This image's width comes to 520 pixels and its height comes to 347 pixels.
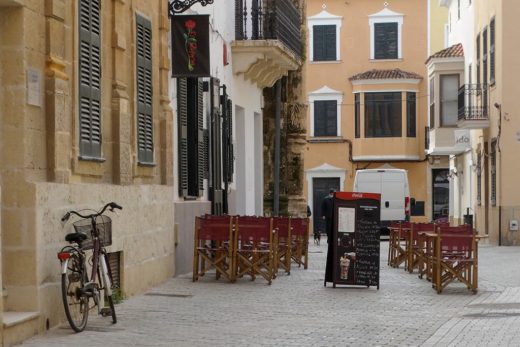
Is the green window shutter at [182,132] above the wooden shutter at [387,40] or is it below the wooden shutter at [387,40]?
below

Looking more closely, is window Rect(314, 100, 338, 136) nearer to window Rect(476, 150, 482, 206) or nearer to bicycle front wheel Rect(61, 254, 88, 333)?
window Rect(476, 150, 482, 206)

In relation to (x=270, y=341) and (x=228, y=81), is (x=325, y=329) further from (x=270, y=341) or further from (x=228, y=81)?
(x=228, y=81)

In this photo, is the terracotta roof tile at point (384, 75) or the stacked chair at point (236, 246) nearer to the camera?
the stacked chair at point (236, 246)

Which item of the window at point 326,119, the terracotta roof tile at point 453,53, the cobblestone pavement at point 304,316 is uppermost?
the terracotta roof tile at point 453,53

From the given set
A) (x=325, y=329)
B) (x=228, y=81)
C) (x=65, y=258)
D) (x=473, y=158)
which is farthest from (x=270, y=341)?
(x=473, y=158)

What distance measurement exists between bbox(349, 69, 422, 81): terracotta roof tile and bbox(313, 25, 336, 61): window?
1.62 m

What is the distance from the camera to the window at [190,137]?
20047 millimetres

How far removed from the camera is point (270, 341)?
11.8 metres

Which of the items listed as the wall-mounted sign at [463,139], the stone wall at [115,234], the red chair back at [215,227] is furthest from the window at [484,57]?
the stone wall at [115,234]

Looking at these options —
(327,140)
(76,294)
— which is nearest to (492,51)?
(327,140)

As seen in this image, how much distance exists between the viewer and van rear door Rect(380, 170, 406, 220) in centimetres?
4466

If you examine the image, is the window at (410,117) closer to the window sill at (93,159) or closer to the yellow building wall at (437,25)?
the yellow building wall at (437,25)

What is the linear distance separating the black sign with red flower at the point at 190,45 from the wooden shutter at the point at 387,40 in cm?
3794

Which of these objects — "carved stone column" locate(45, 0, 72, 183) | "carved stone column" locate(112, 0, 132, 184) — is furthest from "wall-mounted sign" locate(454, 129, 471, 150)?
"carved stone column" locate(45, 0, 72, 183)
